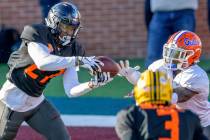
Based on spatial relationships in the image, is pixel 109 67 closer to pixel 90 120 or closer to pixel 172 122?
pixel 172 122

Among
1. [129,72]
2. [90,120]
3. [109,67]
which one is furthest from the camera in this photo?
[90,120]

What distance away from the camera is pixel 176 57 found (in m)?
6.66

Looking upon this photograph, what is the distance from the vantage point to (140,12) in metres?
12.1

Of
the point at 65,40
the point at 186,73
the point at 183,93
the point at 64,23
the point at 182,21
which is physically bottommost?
the point at 182,21

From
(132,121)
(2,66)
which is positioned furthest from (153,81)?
(2,66)

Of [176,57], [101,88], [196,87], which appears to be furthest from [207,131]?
[101,88]

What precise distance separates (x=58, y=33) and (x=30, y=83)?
462 mm

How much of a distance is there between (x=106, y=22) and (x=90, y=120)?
3133mm

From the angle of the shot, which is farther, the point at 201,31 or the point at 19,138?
the point at 201,31

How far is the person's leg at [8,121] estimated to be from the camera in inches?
270

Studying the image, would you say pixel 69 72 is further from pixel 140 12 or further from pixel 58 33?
pixel 140 12

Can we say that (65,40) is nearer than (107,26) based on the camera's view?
Yes

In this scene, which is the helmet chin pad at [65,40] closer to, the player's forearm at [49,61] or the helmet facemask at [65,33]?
the helmet facemask at [65,33]

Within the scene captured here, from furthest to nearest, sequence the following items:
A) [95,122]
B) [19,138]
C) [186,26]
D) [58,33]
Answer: [186,26] → [95,122] → [19,138] → [58,33]
